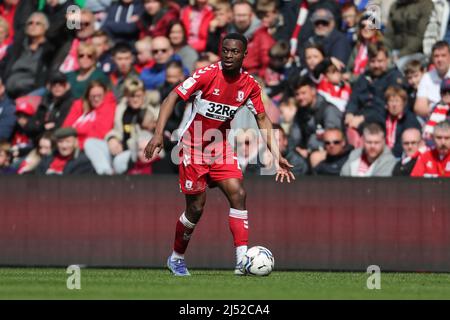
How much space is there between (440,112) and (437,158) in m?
0.87

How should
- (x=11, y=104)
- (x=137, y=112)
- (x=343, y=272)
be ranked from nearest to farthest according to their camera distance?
(x=343, y=272), (x=137, y=112), (x=11, y=104)

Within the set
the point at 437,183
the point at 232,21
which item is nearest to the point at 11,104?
the point at 232,21

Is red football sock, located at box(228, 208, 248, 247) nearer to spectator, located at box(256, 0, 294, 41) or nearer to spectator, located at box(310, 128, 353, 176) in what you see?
spectator, located at box(310, 128, 353, 176)

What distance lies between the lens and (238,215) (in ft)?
41.6

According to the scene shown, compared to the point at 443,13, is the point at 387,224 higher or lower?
lower

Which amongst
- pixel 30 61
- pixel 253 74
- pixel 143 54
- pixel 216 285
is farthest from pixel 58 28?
pixel 216 285

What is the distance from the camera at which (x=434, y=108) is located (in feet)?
53.1

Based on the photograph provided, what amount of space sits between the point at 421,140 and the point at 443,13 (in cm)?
225

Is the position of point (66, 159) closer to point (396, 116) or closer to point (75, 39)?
point (75, 39)

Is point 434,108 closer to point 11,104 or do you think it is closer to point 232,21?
point 232,21

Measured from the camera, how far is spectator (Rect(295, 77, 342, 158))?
1648cm

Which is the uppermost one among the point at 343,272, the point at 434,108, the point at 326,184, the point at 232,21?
the point at 232,21

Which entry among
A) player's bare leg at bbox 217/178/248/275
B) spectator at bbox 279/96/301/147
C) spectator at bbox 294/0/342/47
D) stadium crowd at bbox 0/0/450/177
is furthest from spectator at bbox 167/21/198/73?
player's bare leg at bbox 217/178/248/275

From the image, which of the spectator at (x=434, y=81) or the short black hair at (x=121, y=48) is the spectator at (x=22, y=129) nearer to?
the short black hair at (x=121, y=48)
